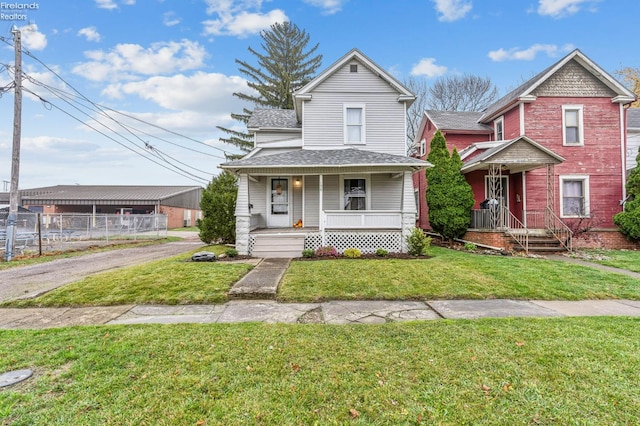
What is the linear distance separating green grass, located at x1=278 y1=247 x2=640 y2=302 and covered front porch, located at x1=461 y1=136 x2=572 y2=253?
3446 mm

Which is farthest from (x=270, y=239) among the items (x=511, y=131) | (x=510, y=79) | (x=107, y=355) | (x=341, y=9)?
(x=510, y=79)

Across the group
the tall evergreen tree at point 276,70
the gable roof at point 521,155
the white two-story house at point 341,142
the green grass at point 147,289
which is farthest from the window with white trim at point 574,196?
the tall evergreen tree at point 276,70

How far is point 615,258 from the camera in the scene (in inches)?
377

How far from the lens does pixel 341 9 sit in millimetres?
16672

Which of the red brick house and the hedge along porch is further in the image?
the red brick house

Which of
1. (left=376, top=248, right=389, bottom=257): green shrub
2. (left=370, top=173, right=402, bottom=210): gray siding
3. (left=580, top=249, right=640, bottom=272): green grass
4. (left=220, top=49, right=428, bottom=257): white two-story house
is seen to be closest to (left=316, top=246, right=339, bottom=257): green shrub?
(left=376, top=248, right=389, bottom=257): green shrub

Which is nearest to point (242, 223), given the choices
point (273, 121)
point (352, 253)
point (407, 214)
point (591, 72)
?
point (352, 253)

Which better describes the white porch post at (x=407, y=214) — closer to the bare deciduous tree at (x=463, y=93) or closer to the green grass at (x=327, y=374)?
the green grass at (x=327, y=374)

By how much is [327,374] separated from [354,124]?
1172 cm

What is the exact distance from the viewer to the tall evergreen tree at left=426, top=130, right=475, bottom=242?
12312 mm

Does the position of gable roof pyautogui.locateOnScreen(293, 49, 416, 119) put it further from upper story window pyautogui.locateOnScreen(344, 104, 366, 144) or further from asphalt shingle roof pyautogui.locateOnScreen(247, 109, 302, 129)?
asphalt shingle roof pyautogui.locateOnScreen(247, 109, 302, 129)

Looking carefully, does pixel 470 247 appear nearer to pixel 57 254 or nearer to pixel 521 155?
pixel 521 155

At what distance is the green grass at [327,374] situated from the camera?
2.21 meters

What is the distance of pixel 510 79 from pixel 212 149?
31.1 meters
